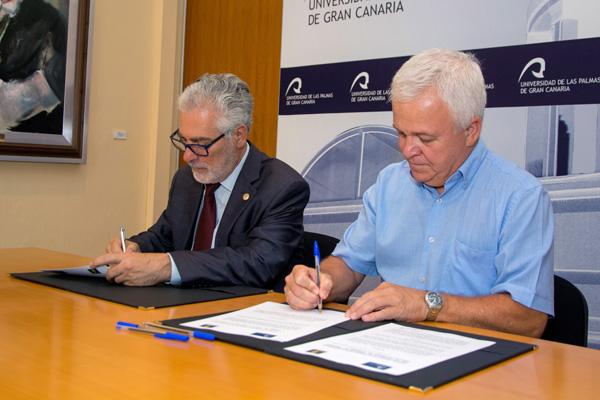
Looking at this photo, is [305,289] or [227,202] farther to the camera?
[227,202]

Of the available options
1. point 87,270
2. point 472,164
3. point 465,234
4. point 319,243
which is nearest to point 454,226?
point 465,234

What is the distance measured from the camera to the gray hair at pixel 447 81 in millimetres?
1951

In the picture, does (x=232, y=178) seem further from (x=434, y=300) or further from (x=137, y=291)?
(x=434, y=300)

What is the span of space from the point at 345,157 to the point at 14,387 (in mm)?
3115

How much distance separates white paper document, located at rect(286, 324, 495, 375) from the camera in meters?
1.31

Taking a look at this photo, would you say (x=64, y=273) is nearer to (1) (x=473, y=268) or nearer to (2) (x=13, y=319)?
(2) (x=13, y=319)

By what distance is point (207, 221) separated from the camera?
8.72ft

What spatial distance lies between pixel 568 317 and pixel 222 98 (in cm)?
147

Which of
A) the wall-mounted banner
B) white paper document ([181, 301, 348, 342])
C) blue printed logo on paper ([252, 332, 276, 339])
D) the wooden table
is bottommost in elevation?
the wooden table

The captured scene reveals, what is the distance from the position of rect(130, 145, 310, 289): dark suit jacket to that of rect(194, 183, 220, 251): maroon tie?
0.17ft

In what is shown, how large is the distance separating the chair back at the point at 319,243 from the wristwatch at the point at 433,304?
2.82 feet

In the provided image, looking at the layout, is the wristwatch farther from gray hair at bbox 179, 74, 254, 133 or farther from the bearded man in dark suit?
gray hair at bbox 179, 74, 254, 133

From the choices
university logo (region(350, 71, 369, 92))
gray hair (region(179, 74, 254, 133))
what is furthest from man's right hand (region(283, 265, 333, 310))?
university logo (region(350, 71, 369, 92))

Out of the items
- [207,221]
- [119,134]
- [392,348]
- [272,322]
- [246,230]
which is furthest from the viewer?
[119,134]
